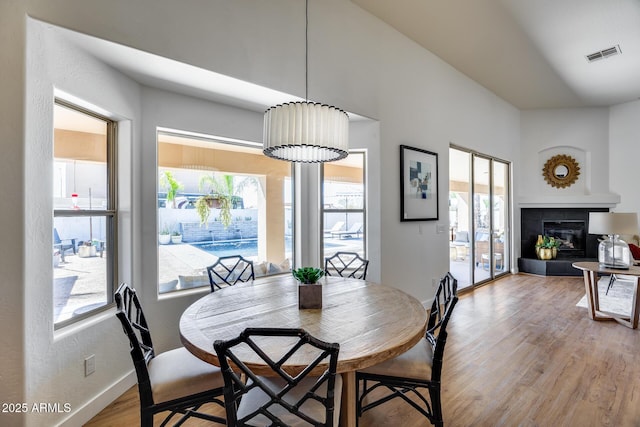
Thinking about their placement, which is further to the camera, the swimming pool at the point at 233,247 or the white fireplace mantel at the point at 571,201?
the white fireplace mantel at the point at 571,201

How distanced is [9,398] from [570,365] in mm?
3905

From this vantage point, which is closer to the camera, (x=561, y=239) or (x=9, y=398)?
(x=9, y=398)

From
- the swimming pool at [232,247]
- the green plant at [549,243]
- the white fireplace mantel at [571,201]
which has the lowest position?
the green plant at [549,243]

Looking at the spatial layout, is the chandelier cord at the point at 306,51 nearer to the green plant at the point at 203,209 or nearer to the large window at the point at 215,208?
the large window at the point at 215,208

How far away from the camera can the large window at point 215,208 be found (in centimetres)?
286

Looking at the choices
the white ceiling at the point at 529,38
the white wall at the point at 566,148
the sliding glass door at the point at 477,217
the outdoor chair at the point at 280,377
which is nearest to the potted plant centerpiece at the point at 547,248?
the sliding glass door at the point at 477,217

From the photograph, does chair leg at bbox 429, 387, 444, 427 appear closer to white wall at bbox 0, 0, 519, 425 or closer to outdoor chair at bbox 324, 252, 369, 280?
outdoor chair at bbox 324, 252, 369, 280

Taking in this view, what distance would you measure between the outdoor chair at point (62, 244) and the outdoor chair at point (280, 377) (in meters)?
1.56

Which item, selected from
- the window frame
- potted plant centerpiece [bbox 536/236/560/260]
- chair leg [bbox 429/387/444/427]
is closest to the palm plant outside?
the window frame

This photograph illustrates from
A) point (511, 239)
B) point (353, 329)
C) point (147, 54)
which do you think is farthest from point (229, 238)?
point (511, 239)

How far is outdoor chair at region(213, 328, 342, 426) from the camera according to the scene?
3.58 feet

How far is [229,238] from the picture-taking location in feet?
10.7

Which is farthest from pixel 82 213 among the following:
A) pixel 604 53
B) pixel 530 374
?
pixel 604 53

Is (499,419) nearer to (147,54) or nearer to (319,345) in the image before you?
(319,345)
